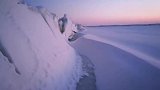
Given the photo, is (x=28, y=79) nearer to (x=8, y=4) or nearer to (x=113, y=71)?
(x=8, y=4)

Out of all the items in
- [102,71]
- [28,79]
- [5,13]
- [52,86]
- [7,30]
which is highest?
[5,13]

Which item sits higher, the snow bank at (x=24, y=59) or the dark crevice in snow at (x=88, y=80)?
the snow bank at (x=24, y=59)

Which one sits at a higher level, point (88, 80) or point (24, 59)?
point (24, 59)

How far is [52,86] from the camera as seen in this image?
3.59m

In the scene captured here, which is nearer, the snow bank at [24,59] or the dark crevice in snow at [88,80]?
the snow bank at [24,59]

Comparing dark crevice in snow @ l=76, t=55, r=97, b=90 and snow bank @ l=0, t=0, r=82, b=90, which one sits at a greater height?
snow bank @ l=0, t=0, r=82, b=90

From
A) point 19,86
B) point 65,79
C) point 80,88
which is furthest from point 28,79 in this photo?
point 80,88

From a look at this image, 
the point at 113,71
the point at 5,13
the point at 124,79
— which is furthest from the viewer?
the point at 113,71

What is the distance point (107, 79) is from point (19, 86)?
2723 millimetres

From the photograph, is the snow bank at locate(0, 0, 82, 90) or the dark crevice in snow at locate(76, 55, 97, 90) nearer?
the snow bank at locate(0, 0, 82, 90)

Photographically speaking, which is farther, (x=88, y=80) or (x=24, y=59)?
(x=88, y=80)

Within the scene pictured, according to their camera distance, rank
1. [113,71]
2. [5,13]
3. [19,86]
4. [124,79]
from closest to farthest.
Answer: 1. [19,86]
2. [5,13]
3. [124,79]
4. [113,71]

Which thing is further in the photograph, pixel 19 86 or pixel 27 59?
pixel 27 59

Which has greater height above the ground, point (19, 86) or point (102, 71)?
point (19, 86)
